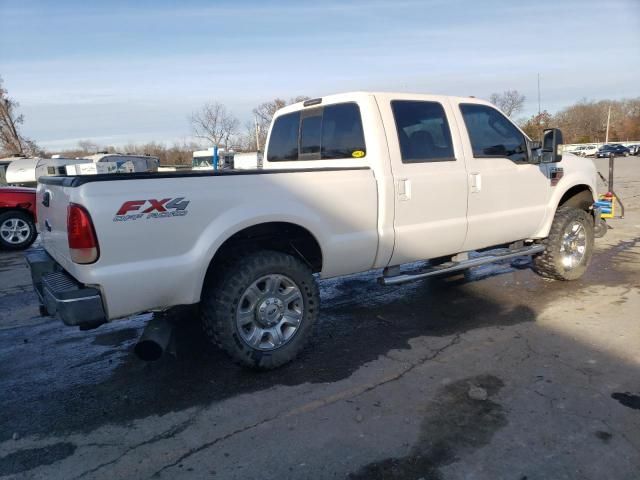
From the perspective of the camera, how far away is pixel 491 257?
5117mm

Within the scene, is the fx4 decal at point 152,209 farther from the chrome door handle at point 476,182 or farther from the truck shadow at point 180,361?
the chrome door handle at point 476,182

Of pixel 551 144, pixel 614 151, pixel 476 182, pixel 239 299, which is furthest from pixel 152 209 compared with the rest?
pixel 614 151

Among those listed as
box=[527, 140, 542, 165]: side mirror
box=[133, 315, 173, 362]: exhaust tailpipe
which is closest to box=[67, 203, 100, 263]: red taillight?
box=[133, 315, 173, 362]: exhaust tailpipe

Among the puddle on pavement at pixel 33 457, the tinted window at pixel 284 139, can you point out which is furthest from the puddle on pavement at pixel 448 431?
the tinted window at pixel 284 139

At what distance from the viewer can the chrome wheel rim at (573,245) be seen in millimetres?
5855

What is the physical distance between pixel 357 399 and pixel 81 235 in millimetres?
2037

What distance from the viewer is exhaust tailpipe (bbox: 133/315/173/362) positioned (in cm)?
342

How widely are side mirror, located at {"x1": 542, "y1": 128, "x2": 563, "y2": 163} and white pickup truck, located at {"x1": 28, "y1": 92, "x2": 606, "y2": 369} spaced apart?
0.02 meters

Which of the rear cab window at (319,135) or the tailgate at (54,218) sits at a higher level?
the rear cab window at (319,135)

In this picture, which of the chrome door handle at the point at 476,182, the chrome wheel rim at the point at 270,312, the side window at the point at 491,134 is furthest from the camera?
the side window at the point at 491,134

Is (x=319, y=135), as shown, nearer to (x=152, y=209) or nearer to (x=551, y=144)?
(x=152, y=209)

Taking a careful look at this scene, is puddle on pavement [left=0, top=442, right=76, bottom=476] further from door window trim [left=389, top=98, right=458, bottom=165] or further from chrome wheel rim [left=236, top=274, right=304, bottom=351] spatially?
door window trim [left=389, top=98, right=458, bottom=165]

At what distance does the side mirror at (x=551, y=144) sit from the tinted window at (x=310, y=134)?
243 centimetres

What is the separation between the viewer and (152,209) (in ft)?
10.2
